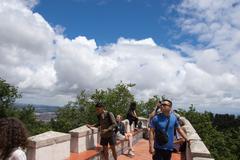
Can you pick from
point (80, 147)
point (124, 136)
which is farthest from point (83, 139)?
point (124, 136)

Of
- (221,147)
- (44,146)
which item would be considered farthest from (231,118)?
(44,146)

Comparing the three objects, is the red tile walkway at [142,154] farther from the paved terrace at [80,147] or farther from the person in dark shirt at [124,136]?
the person in dark shirt at [124,136]

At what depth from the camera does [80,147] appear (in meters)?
12.2

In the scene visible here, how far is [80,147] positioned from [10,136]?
8.52 metres

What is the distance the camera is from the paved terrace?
861 centimetres

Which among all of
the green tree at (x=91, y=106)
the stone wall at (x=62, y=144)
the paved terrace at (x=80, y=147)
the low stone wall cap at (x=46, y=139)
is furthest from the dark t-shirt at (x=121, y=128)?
the green tree at (x=91, y=106)

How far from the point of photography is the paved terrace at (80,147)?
28.2ft

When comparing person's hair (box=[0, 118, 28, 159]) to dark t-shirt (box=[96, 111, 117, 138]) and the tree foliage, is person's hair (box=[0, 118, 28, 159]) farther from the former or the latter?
the tree foliage

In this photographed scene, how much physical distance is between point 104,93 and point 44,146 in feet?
144

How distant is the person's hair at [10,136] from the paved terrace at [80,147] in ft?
13.9

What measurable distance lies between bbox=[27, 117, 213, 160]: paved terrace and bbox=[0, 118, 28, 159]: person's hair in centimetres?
422

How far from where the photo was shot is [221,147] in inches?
2281

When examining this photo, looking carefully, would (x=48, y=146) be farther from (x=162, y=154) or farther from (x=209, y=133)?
(x=209, y=133)

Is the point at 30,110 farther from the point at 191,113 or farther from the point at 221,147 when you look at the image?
the point at 221,147
